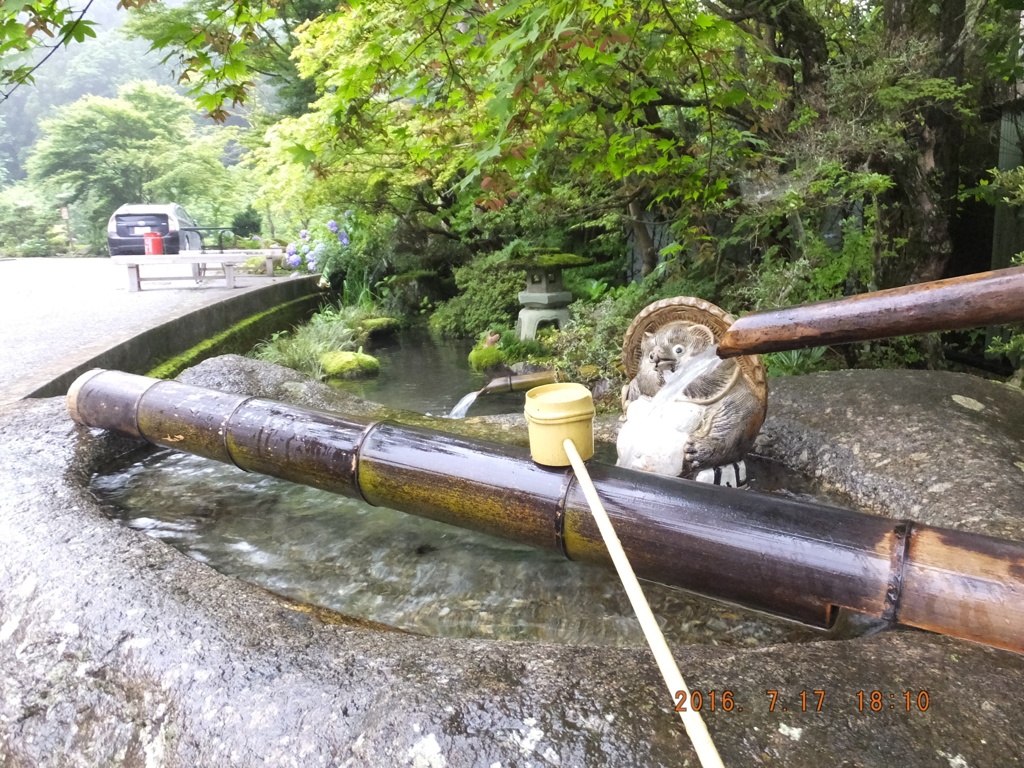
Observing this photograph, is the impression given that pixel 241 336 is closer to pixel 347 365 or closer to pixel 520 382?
pixel 347 365

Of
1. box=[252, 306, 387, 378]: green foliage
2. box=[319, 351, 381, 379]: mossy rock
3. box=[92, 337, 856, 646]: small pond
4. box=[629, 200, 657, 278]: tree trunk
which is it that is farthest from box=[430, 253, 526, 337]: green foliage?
box=[92, 337, 856, 646]: small pond

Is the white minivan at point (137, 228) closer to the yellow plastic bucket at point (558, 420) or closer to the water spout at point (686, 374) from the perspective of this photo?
the water spout at point (686, 374)

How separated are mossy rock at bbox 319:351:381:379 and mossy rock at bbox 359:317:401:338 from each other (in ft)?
6.31

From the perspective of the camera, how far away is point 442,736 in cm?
132

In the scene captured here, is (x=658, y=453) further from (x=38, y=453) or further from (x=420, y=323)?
(x=420, y=323)

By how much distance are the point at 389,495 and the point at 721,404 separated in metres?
1.35

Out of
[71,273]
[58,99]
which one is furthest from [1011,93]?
[58,99]

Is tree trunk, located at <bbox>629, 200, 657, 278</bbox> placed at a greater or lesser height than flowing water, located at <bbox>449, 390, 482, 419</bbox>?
greater

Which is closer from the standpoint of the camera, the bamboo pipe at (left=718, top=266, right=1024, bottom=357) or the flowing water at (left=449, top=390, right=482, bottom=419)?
the bamboo pipe at (left=718, top=266, right=1024, bottom=357)

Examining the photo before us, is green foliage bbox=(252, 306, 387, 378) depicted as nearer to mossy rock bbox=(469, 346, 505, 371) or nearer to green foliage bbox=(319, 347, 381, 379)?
green foliage bbox=(319, 347, 381, 379)

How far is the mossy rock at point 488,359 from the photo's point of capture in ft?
25.7

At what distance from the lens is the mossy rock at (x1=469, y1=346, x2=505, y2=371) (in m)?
7.85

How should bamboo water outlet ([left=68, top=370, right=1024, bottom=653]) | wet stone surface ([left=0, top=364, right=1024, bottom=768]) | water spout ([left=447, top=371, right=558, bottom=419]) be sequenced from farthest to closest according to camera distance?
water spout ([left=447, top=371, right=558, bottom=419]), bamboo water outlet ([left=68, top=370, right=1024, bottom=653]), wet stone surface ([left=0, top=364, right=1024, bottom=768])
